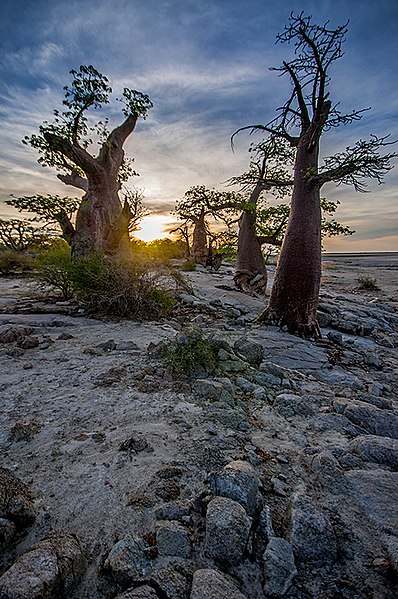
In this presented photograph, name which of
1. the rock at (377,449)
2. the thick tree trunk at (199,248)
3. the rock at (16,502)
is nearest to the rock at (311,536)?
the rock at (377,449)

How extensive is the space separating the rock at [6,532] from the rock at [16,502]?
0.03 meters

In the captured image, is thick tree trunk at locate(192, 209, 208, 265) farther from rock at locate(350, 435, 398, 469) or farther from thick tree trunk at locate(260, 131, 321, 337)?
rock at locate(350, 435, 398, 469)

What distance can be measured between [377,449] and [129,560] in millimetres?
1655

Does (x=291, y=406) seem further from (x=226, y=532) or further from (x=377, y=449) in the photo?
(x=226, y=532)

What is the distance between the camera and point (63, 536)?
1.23 metres

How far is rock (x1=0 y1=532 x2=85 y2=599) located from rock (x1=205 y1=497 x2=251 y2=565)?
528mm

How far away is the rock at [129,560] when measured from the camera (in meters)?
1.10

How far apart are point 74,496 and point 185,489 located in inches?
22.6

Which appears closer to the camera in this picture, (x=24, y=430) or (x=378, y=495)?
(x=378, y=495)

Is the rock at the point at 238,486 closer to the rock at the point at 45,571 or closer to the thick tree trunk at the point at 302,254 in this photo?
the rock at the point at 45,571

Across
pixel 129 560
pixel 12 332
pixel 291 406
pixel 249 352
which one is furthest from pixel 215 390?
pixel 12 332

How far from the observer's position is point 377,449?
1.92 metres

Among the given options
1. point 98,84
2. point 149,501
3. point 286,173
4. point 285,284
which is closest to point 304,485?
point 149,501

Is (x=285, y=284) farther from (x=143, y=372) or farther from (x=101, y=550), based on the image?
(x=101, y=550)
